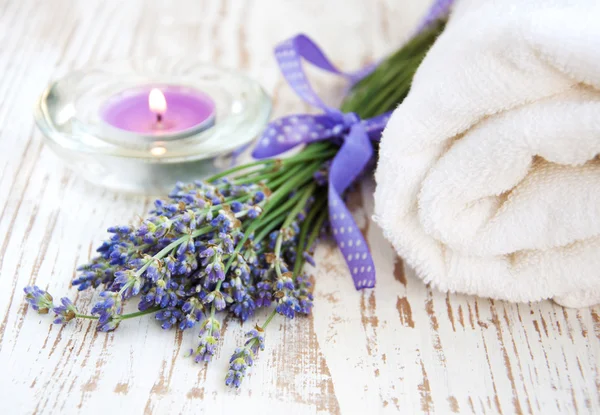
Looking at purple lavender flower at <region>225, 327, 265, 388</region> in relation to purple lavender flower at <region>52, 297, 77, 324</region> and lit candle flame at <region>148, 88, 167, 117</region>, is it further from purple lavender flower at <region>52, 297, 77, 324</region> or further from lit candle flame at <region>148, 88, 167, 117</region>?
lit candle flame at <region>148, 88, 167, 117</region>

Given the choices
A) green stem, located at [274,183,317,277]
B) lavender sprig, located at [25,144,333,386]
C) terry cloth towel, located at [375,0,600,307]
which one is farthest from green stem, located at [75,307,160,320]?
terry cloth towel, located at [375,0,600,307]

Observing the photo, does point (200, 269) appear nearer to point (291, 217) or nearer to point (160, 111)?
point (291, 217)

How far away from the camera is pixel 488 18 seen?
1.93 ft

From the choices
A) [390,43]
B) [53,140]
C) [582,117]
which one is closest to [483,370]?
[582,117]

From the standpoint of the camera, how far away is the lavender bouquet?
57cm

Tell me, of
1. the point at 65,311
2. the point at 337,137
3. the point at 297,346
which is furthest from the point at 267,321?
the point at 337,137

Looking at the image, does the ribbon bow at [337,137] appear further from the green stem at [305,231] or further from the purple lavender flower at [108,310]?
the purple lavender flower at [108,310]

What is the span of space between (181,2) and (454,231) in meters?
0.75

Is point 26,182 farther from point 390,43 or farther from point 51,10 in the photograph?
point 390,43

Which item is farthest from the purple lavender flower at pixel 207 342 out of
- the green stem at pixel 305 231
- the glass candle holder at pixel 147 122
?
the glass candle holder at pixel 147 122

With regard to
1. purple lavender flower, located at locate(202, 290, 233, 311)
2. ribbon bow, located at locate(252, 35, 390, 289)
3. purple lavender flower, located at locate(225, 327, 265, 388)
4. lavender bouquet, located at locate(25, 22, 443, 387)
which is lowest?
purple lavender flower, located at locate(225, 327, 265, 388)

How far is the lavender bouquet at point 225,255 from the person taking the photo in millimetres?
570

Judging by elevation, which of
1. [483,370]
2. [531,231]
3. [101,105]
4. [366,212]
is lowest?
[483,370]

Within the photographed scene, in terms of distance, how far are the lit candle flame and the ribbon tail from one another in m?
0.19
